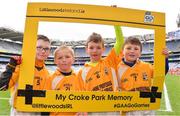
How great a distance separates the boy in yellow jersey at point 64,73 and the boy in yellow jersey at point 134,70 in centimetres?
52

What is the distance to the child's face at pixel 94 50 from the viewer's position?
4.40 metres

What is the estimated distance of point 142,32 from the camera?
4.53 m

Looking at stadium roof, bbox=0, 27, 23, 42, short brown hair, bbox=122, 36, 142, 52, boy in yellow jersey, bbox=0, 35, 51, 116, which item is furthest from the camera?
stadium roof, bbox=0, 27, 23, 42

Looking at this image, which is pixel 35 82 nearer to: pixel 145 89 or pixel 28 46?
pixel 28 46

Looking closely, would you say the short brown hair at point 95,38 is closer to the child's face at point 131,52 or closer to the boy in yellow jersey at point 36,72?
the child's face at point 131,52

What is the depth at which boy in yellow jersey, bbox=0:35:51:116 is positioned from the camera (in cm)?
420

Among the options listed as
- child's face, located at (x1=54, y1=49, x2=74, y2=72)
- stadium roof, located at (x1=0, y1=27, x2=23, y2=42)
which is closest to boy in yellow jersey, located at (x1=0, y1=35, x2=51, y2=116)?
child's face, located at (x1=54, y1=49, x2=74, y2=72)

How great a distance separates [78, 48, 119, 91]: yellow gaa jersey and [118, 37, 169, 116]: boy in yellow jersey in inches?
4.6

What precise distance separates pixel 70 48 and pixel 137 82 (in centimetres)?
81

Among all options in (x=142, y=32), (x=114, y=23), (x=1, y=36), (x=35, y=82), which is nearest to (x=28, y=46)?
(x=35, y=82)

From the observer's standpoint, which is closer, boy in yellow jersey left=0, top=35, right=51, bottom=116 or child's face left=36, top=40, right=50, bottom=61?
boy in yellow jersey left=0, top=35, right=51, bottom=116

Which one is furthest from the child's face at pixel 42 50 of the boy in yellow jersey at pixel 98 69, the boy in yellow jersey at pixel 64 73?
the boy in yellow jersey at pixel 98 69

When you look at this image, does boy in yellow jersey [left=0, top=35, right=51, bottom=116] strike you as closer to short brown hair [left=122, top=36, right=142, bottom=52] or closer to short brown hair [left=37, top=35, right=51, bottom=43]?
short brown hair [left=37, top=35, right=51, bottom=43]

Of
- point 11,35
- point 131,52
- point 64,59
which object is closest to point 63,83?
point 64,59
